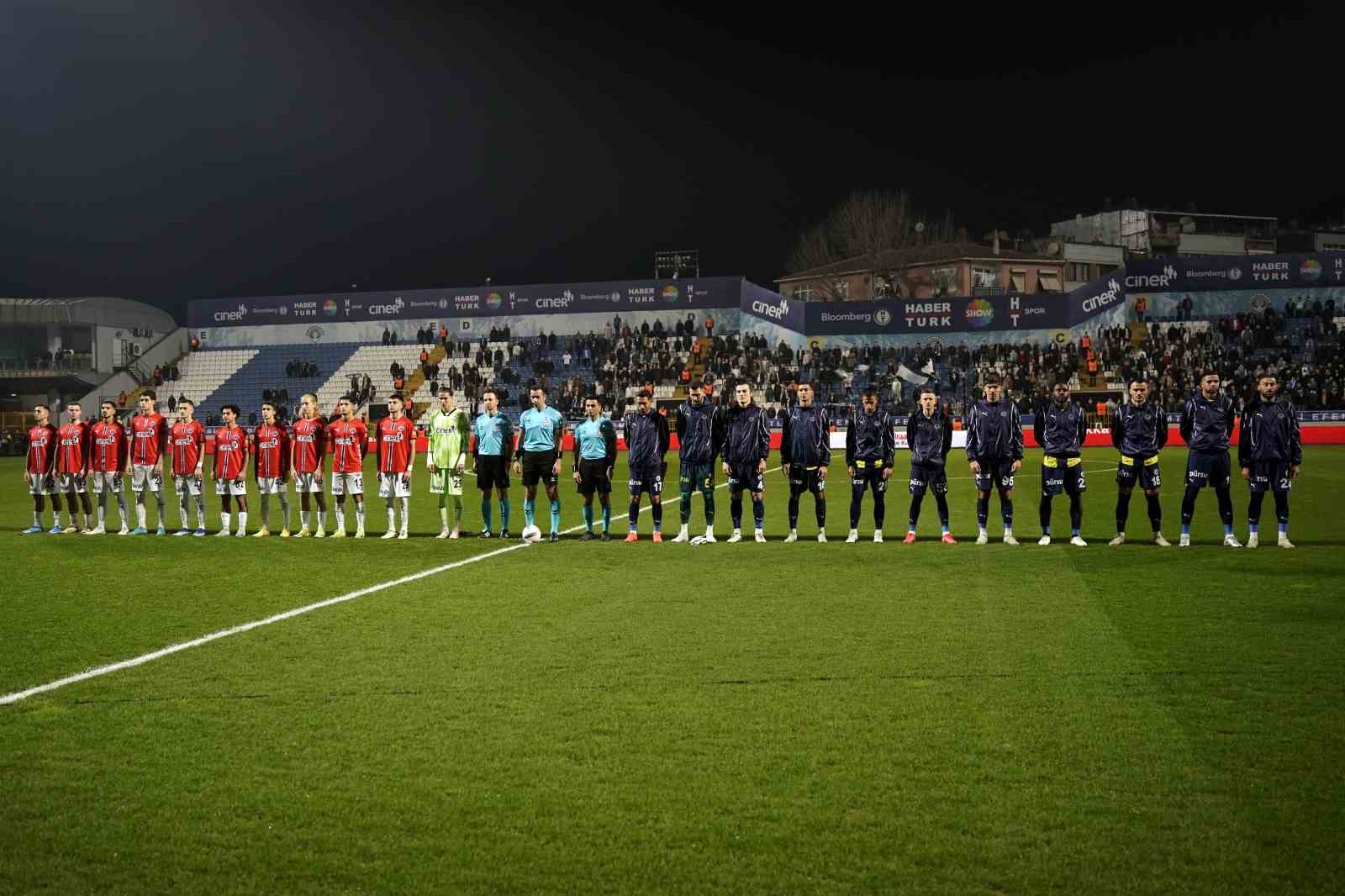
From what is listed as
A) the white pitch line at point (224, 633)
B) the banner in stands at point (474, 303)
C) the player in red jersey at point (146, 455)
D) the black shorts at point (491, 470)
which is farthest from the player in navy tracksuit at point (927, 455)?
the banner in stands at point (474, 303)

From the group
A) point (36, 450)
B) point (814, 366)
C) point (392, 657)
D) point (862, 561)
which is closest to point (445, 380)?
point (814, 366)

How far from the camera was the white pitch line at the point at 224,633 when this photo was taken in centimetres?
730

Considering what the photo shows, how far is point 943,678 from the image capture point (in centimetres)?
738

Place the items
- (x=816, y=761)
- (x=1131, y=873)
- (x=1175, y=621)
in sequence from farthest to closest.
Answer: (x=1175, y=621)
(x=816, y=761)
(x=1131, y=873)

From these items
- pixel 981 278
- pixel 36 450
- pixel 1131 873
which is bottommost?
pixel 1131 873

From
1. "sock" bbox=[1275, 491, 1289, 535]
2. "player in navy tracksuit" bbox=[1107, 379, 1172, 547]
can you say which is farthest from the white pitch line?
"sock" bbox=[1275, 491, 1289, 535]

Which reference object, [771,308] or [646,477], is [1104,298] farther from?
[646,477]

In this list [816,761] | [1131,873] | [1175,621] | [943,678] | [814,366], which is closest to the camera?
[1131,873]

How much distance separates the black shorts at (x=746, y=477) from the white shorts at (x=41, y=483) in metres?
10.6

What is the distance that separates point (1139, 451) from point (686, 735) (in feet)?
34.4

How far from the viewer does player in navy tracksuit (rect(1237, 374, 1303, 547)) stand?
551 inches

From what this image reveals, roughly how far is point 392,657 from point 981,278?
220 ft

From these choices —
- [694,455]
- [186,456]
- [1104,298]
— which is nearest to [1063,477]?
[694,455]

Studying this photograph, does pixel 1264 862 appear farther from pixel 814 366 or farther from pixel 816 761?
pixel 814 366
